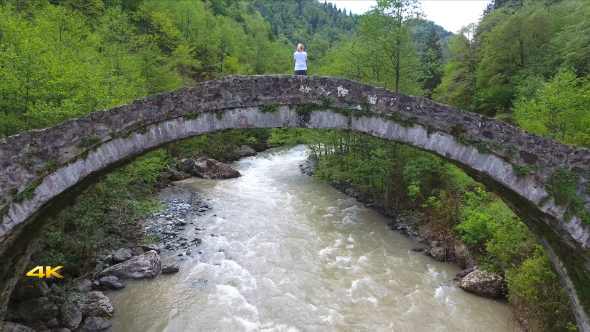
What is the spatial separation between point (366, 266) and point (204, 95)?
821 centimetres

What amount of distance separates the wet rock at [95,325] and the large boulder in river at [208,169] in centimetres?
1423

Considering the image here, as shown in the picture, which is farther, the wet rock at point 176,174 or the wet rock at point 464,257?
the wet rock at point 176,174

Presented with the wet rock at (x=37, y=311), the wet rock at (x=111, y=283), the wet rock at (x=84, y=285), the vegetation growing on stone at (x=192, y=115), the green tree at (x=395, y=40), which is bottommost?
the wet rock at (x=111, y=283)

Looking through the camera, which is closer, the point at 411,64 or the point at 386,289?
the point at 386,289

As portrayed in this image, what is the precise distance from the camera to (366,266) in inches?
465

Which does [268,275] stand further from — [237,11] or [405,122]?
[237,11]

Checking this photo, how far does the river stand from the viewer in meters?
8.86

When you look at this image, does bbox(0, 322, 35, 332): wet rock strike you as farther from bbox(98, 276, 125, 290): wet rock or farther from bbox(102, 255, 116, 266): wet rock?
bbox(102, 255, 116, 266): wet rock

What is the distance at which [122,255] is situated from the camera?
11.4 metres

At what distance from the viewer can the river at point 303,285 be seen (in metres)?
8.86

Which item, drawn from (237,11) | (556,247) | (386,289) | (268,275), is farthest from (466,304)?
(237,11)

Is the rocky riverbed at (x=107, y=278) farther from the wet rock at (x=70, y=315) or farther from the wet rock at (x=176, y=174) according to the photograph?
the wet rock at (x=176, y=174)

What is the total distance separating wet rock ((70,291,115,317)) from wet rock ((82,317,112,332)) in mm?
249

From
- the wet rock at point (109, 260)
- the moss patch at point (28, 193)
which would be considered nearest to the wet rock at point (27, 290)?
the wet rock at point (109, 260)
